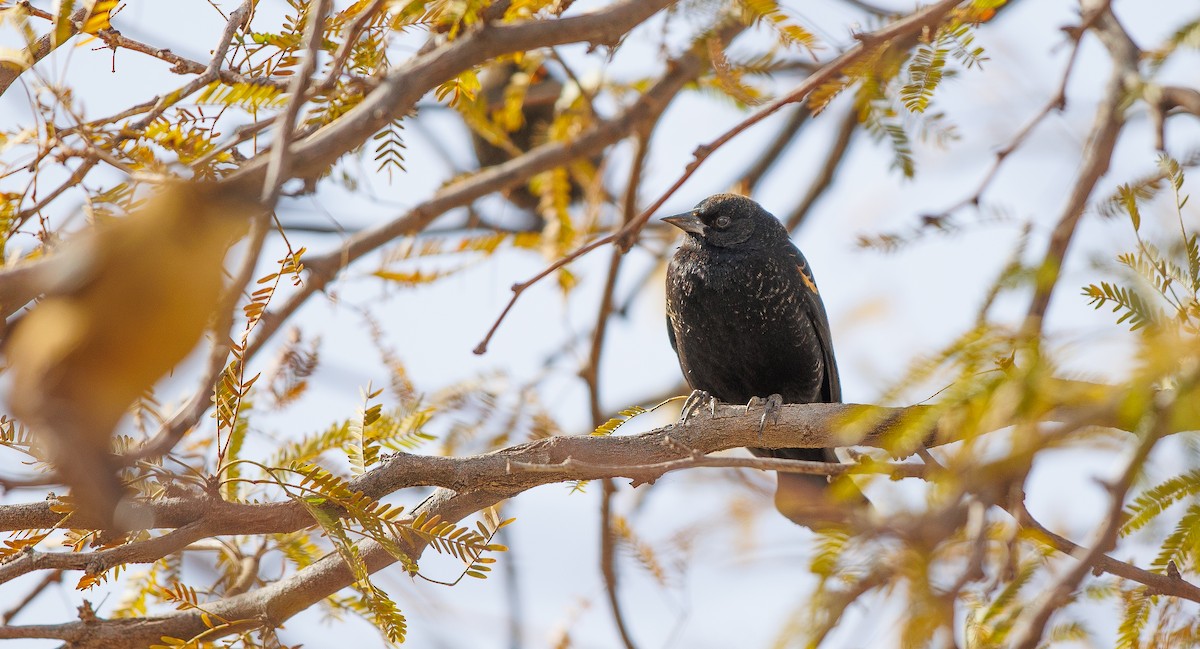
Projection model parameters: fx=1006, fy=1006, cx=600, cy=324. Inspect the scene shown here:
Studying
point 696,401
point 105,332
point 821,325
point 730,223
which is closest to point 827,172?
point 730,223

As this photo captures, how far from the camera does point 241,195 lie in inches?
55.2

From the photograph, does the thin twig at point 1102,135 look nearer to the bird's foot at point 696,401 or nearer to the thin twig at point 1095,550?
the bird's foot at point 696,401

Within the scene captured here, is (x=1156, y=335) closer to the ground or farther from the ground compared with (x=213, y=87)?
closer to the ground

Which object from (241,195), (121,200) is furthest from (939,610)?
(121,200)

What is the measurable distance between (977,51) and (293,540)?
2.59 metres

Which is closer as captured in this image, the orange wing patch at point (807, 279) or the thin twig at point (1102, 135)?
the thin twig at point (1102, 135)

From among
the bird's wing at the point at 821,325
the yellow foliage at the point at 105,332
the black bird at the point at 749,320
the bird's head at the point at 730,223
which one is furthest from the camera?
the bird's head at the point at 730,223

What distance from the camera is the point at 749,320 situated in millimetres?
4398

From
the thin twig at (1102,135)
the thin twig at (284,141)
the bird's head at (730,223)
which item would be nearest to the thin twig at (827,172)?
the bird's head at (730,223)

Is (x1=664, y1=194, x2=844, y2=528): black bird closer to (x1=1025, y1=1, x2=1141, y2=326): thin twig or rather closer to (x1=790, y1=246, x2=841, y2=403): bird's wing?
(x1=790, y1=246, x2=841, y2=403): bird's wing

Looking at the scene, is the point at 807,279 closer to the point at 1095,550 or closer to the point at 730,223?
the point at 730,223

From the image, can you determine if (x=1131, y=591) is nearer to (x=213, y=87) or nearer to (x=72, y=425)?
(x=72, y=425)

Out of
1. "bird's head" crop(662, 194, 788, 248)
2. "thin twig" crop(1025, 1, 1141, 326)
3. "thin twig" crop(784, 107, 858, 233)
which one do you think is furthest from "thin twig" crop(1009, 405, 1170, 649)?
"thin twig" crop(784, 107, 858, 233)

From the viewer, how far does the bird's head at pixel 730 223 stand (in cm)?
470
